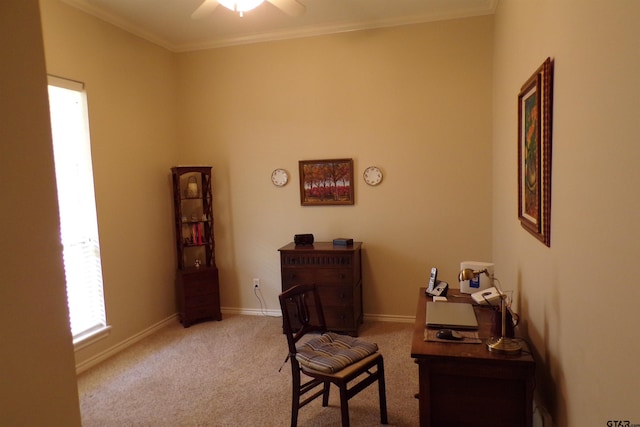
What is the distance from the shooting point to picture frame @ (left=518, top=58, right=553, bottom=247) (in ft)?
5.66

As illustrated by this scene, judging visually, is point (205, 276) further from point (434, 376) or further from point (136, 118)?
A: point (434, 376)

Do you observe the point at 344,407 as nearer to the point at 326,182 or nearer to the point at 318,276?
the point at 318,276

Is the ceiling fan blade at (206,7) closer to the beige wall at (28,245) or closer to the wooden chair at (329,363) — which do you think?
the beige wall at (28,245)

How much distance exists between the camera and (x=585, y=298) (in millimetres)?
1320

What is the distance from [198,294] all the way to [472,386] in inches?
120

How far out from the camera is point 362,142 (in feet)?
13.0

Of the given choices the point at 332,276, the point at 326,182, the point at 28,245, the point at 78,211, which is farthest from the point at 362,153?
the point at 28,245

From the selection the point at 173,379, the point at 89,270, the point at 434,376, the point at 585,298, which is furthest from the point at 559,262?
the point at 89,270

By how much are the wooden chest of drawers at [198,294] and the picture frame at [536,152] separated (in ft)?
9.91

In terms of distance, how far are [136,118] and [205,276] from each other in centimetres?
168

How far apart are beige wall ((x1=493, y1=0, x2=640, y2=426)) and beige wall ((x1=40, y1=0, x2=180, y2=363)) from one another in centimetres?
321

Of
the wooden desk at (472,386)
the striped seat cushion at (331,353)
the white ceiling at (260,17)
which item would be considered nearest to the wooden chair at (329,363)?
Answer: the striped seat cushion at (331,353)

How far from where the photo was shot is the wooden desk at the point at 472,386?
1689mm

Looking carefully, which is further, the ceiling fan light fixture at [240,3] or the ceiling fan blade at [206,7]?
the ceiling fan blade at [206,7]
